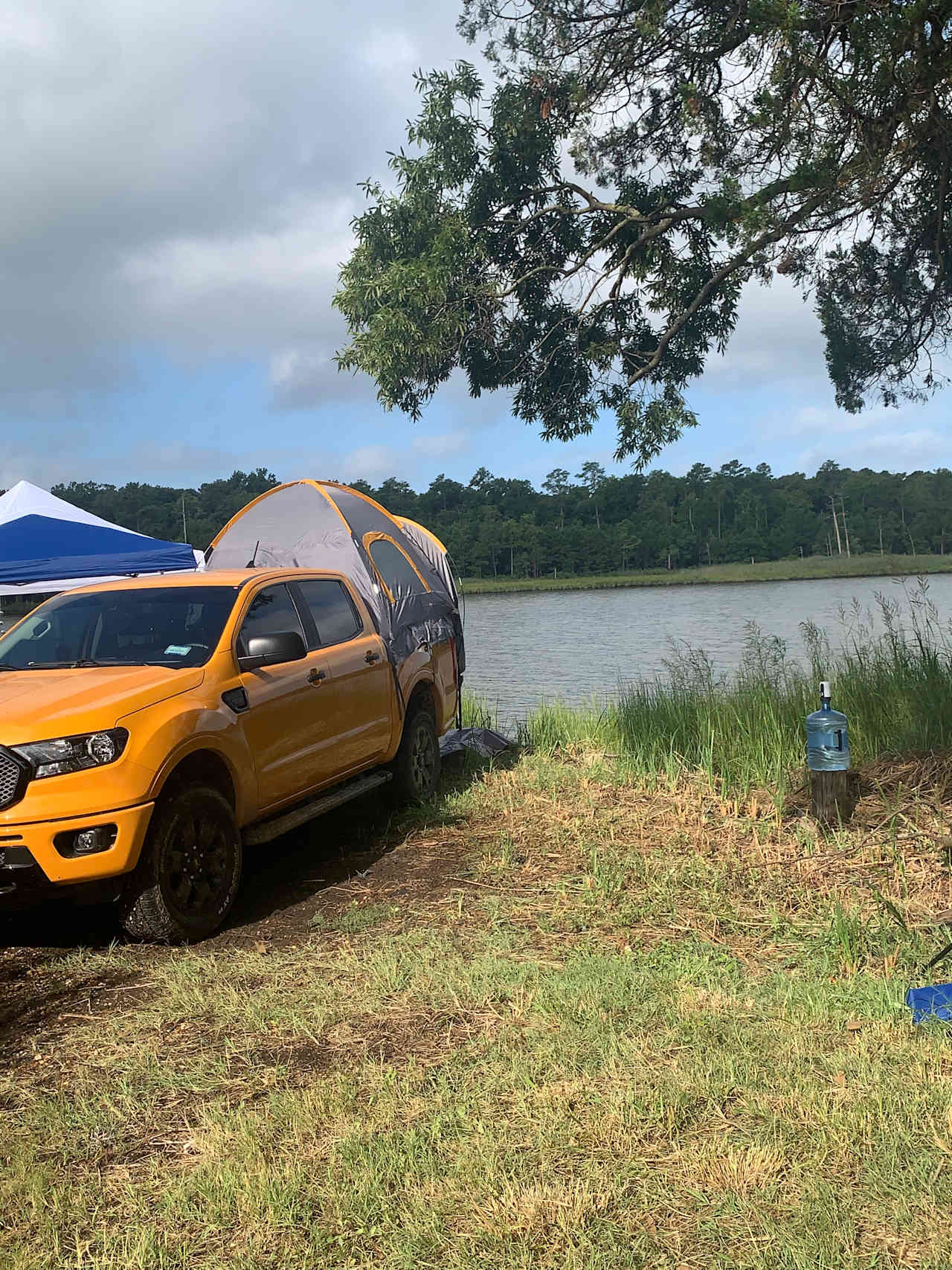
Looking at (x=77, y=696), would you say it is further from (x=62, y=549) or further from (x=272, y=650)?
(x=62, y=549)

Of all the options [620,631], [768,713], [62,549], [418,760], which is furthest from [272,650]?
[620,631]

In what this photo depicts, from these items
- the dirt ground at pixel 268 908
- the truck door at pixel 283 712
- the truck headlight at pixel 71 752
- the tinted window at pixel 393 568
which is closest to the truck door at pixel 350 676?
the truck door at pixel 283 712

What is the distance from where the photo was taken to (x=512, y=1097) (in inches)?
146

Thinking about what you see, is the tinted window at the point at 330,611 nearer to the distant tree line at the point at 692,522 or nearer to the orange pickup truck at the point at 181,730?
the orange pickup truck at the point at 181,730

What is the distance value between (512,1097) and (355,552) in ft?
18.9

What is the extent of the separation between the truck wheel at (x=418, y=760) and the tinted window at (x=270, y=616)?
1626 mm

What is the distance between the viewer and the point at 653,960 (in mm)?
5152

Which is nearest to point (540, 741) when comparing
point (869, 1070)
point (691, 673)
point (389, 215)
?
point (691, 673)

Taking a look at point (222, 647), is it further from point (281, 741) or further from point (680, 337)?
point (680, 337)

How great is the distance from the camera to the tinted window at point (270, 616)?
6598 mm

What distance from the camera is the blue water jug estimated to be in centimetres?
715

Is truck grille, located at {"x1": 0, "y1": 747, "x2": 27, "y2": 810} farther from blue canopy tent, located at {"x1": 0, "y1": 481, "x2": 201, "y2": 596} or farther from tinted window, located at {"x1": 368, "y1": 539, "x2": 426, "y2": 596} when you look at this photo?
blue canopy tent, located at {"x1": 0, "y1": 481, "x2": 201, "y2": 596}

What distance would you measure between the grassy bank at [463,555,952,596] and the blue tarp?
75.4 meters

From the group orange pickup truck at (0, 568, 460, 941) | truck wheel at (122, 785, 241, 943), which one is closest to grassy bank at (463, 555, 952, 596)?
orange pickup truck at (0, 568, 460, 941)
